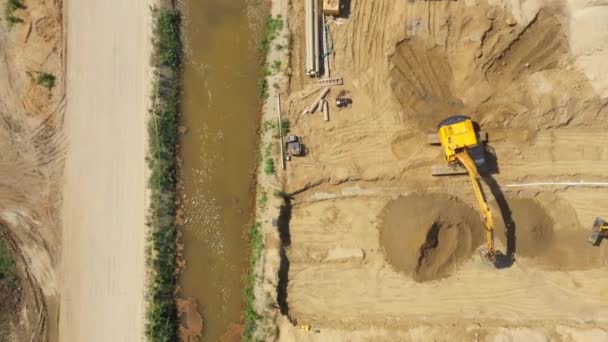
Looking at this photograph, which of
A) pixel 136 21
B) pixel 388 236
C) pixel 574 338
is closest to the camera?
pixel 574 338

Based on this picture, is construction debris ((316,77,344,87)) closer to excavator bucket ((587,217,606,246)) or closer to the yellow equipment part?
the yellow equipment part

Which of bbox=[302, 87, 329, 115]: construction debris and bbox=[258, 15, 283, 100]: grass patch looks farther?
bbox=[258, 15, 283, 100]: grass patch

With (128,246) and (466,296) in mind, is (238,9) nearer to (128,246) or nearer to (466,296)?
(128,246)

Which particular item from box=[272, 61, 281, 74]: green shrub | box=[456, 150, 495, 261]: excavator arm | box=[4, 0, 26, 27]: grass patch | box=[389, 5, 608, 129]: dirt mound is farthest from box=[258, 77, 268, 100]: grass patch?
box=[4, 0, 26, 27]: grass patch

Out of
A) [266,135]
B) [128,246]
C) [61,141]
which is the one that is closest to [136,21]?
[61,141]

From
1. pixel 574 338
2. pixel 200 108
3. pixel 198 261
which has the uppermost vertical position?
pixel 200 108

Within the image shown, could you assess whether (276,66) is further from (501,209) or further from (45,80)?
(501,209)

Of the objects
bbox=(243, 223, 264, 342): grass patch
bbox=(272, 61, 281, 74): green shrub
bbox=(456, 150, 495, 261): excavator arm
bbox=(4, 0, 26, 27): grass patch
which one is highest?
bbox=(4, 0, 26, 27): grass patch
